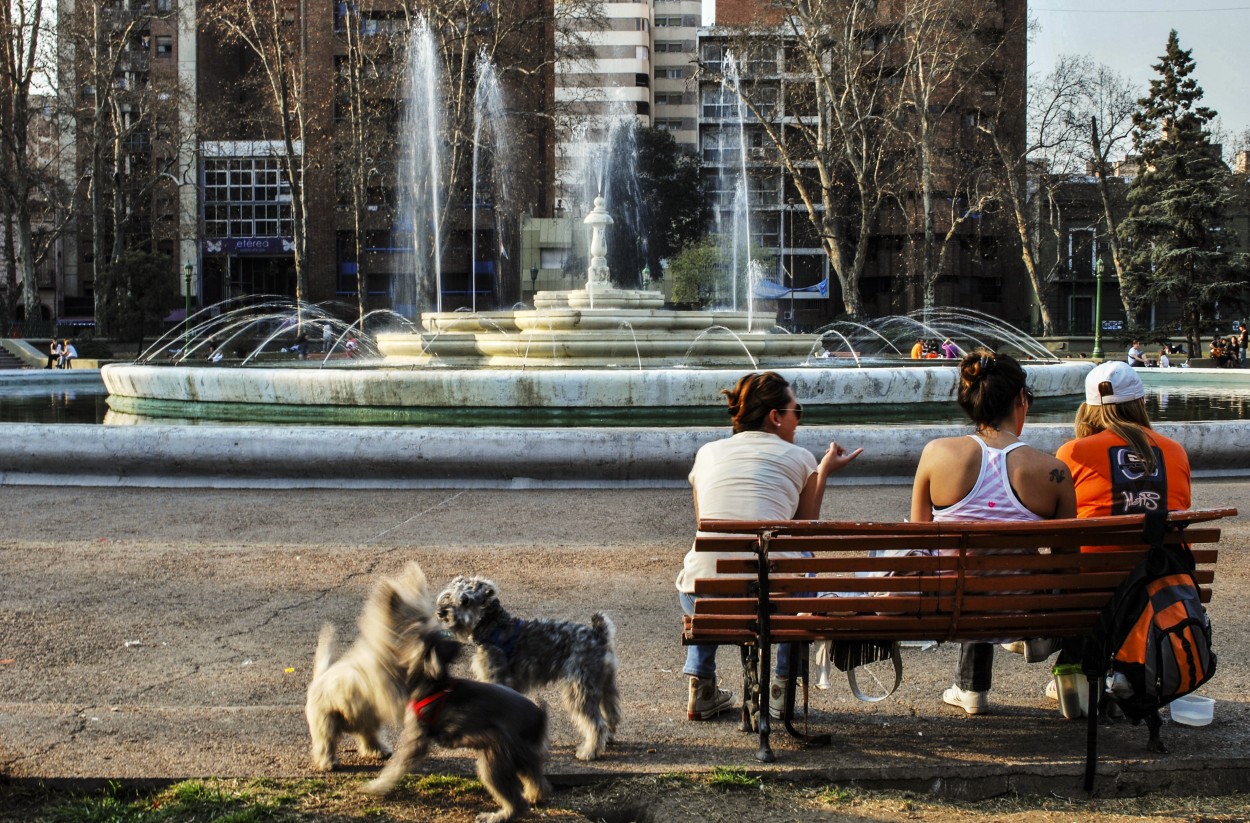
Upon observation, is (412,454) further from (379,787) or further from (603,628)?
(379,787)

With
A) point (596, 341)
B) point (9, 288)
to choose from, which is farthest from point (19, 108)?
point (596, 341)

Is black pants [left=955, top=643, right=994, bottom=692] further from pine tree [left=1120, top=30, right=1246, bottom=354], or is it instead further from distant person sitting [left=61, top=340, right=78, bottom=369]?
pine tree [left=1120, top=30, right=1246, bottom=354]

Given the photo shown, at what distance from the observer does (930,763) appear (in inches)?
142

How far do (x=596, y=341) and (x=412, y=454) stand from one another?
24.4 feet

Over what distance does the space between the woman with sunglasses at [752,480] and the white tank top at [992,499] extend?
0.41 meters

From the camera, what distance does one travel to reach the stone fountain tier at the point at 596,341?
16438 mm

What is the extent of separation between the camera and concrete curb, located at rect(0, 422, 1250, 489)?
9156 mm

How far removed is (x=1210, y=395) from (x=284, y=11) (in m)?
30.1

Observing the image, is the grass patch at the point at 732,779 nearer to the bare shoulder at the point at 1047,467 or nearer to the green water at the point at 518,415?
the bare shoulder at the point at 1047,467

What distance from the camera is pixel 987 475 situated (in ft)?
13.3

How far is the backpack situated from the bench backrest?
73mm

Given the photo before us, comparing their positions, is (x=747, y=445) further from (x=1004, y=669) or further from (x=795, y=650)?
(x=1004, y=669)

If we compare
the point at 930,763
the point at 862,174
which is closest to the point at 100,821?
the point at 930,763

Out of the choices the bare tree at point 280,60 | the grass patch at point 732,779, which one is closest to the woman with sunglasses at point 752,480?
the grass patch at point 732,779
